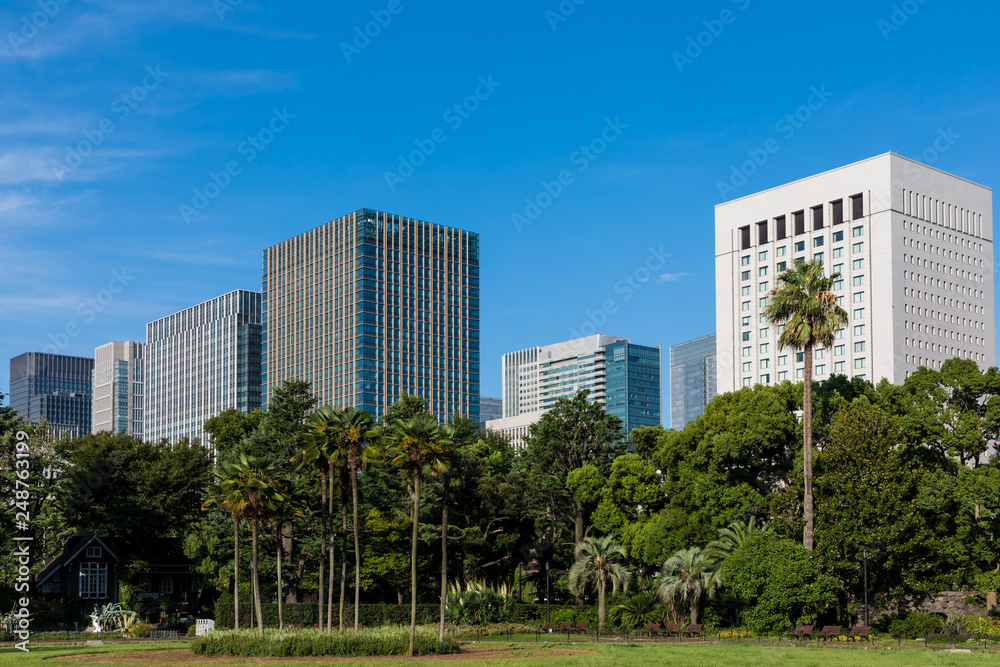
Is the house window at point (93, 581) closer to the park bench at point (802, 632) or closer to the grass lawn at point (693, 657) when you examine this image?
the grass lawn at point (693, 657)

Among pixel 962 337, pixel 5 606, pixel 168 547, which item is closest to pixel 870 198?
pixel 962 337

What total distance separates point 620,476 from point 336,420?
29022mm

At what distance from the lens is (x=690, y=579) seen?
66.4 m

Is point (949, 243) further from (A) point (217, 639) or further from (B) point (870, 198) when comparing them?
(A) point (217, 639)

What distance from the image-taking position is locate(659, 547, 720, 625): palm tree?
218ft

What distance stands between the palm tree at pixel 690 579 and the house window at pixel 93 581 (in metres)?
49.5

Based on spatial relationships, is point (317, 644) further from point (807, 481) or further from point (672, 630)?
point (807, 481)

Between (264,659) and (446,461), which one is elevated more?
(446,461)

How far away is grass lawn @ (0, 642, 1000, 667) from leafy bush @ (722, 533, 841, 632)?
696 centimetres

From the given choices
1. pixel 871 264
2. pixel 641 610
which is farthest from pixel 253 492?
pixel 871 264

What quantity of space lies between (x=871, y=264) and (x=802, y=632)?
11067 cm

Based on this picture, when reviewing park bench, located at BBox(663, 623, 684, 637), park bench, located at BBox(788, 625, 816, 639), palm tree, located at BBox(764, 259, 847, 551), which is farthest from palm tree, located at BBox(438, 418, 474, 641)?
palm tree, located at BBox(764, 259, 847, 551)

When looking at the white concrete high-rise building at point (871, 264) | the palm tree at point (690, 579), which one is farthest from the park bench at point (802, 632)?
the white concrete high-rise building at point (871, 264)

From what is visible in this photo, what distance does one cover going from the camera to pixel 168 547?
99062 mm
